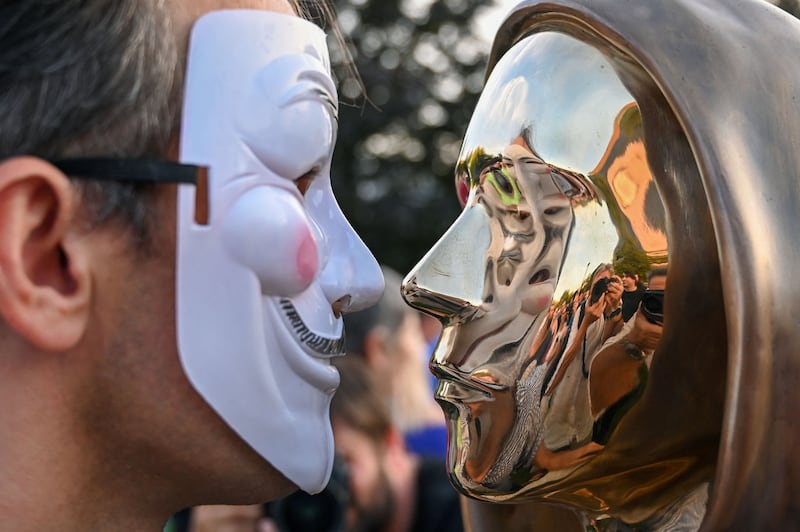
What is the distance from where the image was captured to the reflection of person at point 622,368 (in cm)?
163

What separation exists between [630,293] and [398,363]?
2.10 meters

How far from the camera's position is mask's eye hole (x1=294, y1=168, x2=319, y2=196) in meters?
1.52

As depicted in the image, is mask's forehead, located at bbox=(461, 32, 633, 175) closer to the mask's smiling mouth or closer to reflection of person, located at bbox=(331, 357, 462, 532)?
the mask's smiling mouth

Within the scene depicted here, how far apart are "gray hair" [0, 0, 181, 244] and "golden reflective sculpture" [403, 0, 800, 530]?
0.56 metres

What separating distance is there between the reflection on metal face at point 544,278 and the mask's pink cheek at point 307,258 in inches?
13.7

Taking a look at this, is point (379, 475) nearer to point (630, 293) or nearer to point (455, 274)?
point (455, 274)

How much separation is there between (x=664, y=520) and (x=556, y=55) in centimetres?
76

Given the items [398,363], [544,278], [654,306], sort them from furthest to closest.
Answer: [398,363]
[544,278]
[654,306]

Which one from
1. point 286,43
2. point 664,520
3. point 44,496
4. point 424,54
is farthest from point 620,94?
point 424,54

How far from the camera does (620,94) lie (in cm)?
169

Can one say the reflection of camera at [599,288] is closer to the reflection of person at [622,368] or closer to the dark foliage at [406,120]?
the reflection of person at [622,368]

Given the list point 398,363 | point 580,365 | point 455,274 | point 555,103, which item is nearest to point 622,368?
point 580,365

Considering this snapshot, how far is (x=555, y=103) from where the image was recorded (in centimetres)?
176

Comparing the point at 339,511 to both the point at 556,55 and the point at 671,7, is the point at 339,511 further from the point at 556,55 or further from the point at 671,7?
the point at 671,7
